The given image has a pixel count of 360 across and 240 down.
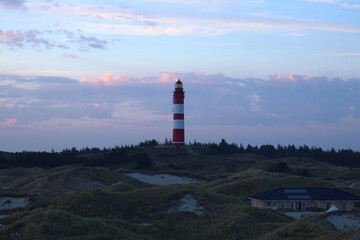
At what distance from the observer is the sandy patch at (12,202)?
54688 mm

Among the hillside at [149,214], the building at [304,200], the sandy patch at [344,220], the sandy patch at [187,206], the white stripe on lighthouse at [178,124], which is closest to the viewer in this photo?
the hillside at [149,214]

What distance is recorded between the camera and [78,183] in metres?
73.2

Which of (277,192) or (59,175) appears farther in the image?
(59,175)

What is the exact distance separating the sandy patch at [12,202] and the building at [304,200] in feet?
74.3

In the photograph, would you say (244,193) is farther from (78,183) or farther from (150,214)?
(150,214)

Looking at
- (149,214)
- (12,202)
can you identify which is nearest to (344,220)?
(149,214)

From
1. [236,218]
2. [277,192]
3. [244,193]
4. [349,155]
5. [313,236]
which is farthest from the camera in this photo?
[349,155]

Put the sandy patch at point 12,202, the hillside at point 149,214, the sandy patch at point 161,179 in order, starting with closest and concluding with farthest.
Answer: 1. the hillside at point 149,214
2. the sandy patch at point 12,202
3. the sandy patch at point 161,179

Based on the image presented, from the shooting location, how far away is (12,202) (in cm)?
5559

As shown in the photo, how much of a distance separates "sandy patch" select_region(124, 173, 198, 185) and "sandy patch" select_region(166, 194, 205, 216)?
121 ft

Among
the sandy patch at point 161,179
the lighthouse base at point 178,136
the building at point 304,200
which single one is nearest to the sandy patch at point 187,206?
the building at point 304,200

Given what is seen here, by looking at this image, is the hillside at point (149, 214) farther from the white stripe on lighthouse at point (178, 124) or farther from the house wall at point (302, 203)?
the white stripe on lighthouse at point (178, 124)

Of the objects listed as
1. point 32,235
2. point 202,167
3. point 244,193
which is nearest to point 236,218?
point 32,235

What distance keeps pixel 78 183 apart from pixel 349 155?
91.4 meters
